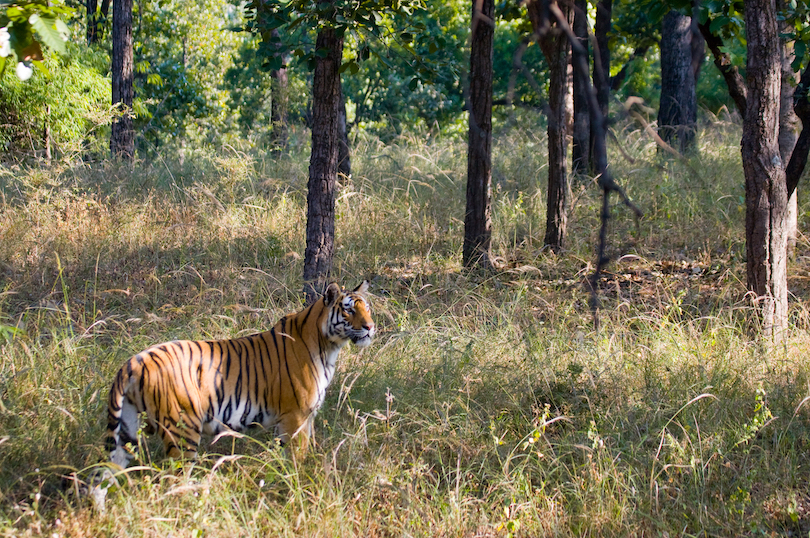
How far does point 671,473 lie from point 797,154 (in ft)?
11.7

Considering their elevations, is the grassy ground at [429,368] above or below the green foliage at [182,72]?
below

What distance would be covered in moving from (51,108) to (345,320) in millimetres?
7772

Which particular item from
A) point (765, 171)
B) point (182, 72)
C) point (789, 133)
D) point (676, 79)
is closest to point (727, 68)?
point (765, 171)

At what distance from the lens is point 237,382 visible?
356cm

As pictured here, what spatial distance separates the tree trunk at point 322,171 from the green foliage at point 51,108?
4.69 m

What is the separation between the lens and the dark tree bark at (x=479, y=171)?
22.2 ft

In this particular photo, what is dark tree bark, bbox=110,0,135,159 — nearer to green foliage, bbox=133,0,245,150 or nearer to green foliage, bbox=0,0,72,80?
green foliage, bbox=133,0,245,150

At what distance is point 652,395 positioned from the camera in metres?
4.20

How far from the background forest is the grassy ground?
23 mm

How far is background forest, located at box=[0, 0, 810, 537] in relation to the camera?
3227 millimetres

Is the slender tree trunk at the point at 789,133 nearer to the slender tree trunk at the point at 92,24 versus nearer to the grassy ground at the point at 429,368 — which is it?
the grassy ground at the point at 429,368

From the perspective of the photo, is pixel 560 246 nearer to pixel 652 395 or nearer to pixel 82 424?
pixel 652 395

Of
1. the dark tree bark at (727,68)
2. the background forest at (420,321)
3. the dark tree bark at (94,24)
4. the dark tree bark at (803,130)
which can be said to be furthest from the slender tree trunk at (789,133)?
the dark tree bark at (94,24)

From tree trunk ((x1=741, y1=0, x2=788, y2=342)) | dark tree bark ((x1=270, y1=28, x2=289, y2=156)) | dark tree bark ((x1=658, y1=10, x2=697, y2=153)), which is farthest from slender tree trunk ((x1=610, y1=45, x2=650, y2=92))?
tree trunk ((x1=741, y1=0, x2=788, y2=342))
